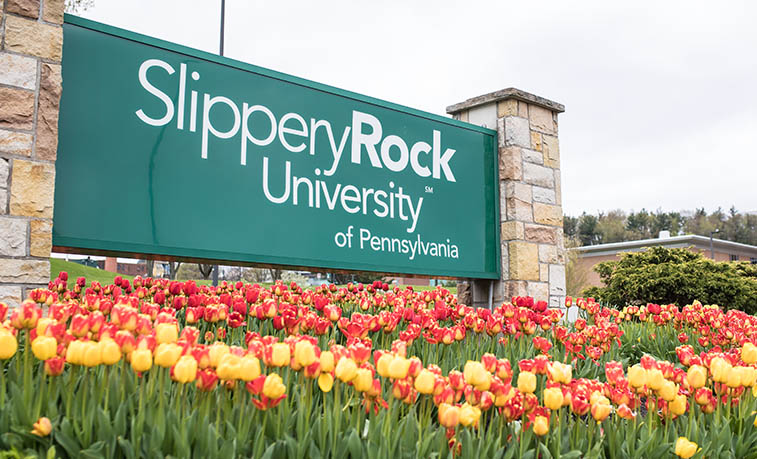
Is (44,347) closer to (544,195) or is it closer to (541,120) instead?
(544,195)

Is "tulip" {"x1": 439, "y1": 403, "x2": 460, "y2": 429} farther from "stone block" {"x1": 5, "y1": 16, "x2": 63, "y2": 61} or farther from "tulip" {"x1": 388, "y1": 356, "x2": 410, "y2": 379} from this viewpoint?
"stone block" {"x1": 5, "y1": 16, "x2": 63, "y2": 61}

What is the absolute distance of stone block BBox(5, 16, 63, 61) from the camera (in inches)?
139

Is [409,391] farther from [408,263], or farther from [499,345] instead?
[408,263]

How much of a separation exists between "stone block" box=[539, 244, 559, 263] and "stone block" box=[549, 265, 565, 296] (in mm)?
75

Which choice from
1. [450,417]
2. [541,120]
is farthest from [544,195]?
[450,417]

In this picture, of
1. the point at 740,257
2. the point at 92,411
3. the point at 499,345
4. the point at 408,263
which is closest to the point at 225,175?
the point at 408,263

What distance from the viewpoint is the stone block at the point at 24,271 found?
3381 millimetres

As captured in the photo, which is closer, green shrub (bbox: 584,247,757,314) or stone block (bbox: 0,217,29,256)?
stone block (bbox: 0,217,29,256)

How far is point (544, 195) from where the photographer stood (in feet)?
21.2

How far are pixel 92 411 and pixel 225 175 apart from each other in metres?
3.04

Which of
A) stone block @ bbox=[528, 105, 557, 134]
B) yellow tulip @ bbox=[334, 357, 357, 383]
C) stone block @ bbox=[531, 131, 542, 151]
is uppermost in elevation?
stone block @ bbox=[528, 105, 557, 134]

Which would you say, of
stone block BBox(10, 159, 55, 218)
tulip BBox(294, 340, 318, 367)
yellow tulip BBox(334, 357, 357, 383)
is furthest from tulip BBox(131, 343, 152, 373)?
stone block BBox(10, 159, 55, 218)

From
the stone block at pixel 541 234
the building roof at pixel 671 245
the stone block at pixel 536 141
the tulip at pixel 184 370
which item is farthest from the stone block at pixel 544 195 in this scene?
the building roof at pixel 671 245

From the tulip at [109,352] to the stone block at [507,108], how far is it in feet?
17.4
